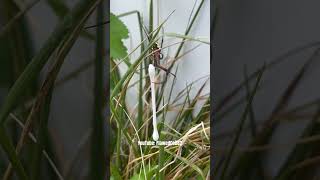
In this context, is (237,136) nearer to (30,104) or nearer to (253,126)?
(253,126)

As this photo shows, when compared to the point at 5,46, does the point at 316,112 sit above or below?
below

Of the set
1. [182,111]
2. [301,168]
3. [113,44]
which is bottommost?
[301,168]

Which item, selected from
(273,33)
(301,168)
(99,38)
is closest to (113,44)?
(99,38)

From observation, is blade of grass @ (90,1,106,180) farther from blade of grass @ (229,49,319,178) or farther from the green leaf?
blade of grass @ (229,49,319,178)

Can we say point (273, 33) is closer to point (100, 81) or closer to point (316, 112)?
point (316, 112)

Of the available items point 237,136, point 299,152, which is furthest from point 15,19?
point 299,152

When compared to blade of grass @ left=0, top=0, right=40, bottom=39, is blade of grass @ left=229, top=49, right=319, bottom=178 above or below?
below

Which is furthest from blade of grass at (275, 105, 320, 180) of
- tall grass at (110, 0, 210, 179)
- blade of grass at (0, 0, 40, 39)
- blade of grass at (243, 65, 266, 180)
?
blade of grass at (0, 0, 40, 39)
